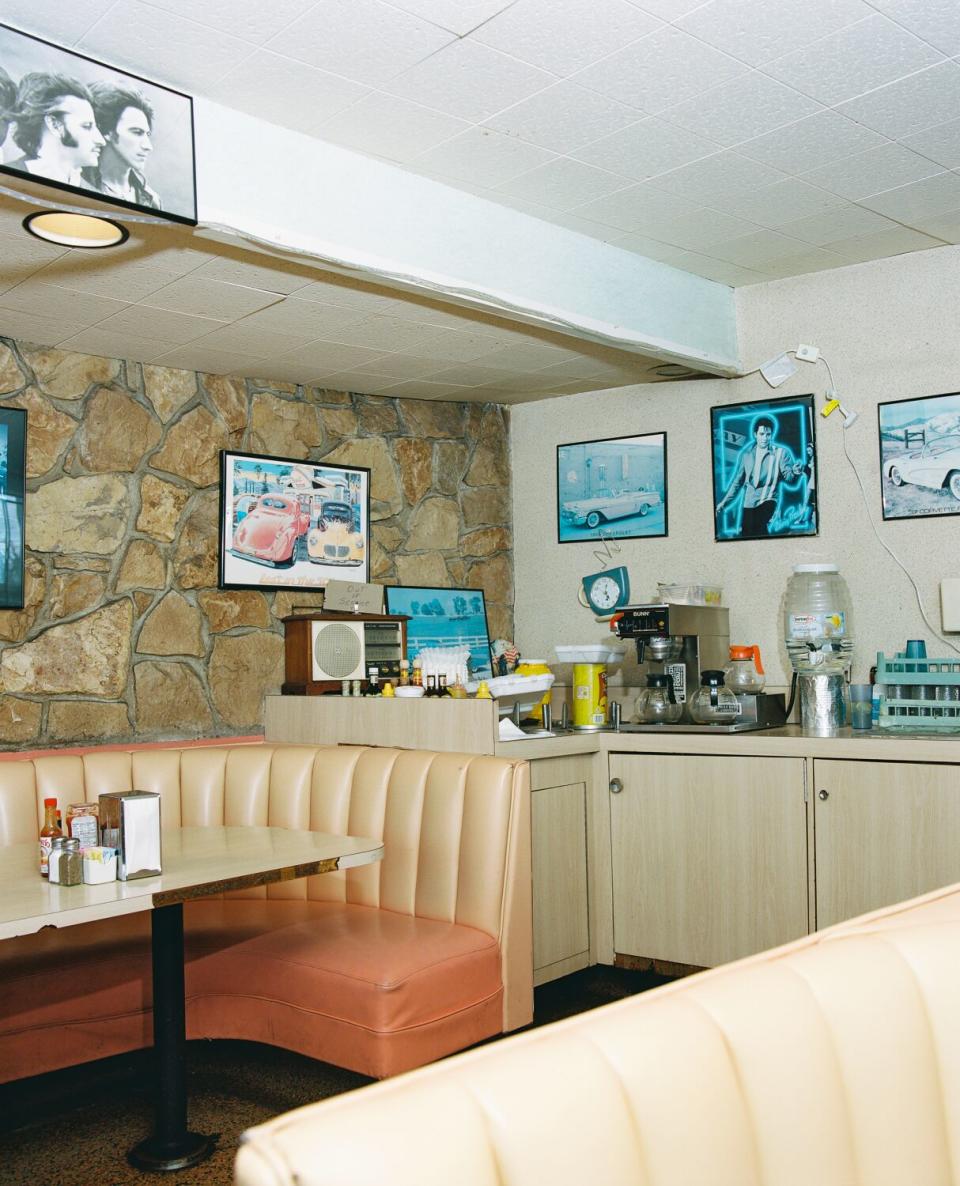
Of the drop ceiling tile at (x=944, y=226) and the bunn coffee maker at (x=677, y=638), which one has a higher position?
the drop ceiling tile at (x=944, y=226)

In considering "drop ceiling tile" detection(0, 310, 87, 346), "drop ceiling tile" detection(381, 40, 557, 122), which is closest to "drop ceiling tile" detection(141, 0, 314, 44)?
"drop ceiling tile" detection(381, 40, 557, 122)

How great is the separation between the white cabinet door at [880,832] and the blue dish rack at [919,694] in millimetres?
307

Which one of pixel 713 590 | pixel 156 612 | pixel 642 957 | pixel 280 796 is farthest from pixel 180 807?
pixel 713 590

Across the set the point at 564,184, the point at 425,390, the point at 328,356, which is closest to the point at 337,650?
the point at 328,356

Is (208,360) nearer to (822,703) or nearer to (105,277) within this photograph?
(105,277)

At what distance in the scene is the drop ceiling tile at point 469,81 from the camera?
2.67 m

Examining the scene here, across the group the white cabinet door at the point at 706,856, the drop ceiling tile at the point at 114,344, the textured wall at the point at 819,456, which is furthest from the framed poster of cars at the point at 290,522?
the white cabinet door at the point at 706,856

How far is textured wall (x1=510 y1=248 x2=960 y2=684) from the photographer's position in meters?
4.18

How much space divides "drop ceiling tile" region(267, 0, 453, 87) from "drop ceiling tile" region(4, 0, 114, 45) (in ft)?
1.30

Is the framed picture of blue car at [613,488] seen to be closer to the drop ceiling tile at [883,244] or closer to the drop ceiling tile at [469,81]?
the drop ceiling tile at [883,244]

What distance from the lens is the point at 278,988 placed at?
10.3 feet

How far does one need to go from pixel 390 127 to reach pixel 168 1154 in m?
2.75

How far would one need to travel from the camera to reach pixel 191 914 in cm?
354

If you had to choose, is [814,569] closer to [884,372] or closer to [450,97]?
[884,372]
